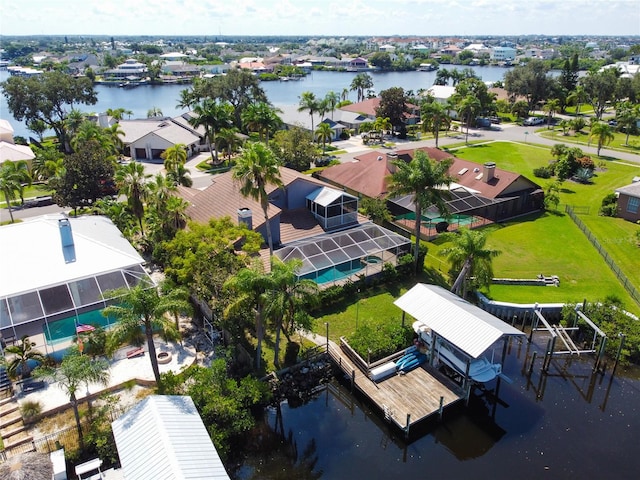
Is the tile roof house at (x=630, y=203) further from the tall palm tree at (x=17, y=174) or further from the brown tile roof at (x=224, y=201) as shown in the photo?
the tall palm tree at (x=17, y=174)

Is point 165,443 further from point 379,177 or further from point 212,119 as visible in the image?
point 212,119

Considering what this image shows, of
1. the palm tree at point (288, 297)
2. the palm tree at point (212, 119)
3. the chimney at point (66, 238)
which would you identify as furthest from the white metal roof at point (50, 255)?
the palm tree at point (212, 119)

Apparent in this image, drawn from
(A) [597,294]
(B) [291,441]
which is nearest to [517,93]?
(A) [597,294]

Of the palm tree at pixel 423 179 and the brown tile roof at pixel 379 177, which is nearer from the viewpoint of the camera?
the palm tree at pixel 423 179

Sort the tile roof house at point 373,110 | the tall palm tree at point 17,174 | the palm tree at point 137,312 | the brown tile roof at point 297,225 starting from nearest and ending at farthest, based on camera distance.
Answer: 1. the palm tree at point 137,312
2. the brown tile roof at point 297,225
3. the tall palm tree at point 17,174
4. the tile roof house at point 373,110

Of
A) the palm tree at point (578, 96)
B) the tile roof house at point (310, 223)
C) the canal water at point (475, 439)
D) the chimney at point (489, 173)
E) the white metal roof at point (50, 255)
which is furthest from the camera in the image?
the palm tree at point (578, 96)

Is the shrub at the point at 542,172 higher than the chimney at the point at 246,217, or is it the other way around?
the chimney at the point at 246,217
